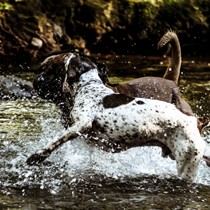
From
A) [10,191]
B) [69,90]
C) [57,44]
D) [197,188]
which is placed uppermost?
[69,90]

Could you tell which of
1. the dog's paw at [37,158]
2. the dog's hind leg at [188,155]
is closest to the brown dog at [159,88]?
the dog's hind leg at [188,155]

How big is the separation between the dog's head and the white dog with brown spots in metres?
0.35

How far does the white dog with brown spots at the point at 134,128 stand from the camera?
5180 mm

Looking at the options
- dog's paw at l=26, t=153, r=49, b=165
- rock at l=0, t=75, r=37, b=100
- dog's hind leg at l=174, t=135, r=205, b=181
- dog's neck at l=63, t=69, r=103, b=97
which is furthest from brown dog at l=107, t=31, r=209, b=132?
rock at l=0, t=75, r=37, b=100

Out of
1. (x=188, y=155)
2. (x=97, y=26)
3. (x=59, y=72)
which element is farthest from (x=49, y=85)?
(x=97, y=26)

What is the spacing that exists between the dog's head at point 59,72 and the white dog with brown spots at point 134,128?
1.14 ft

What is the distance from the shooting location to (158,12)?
1666 cm

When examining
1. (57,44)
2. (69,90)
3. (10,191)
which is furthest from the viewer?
(57,44)

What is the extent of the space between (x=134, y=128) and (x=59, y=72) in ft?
3.02

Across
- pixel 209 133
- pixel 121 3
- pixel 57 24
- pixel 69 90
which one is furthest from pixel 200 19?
pixel 69 90

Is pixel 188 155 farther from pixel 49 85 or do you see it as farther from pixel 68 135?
pixel 49 85

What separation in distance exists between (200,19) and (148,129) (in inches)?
487

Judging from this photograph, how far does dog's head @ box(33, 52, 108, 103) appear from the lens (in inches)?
221

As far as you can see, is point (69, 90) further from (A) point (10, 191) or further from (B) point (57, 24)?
(B) point (57, 24)
